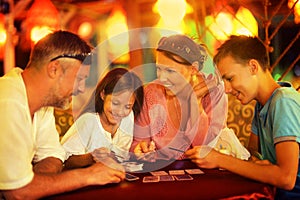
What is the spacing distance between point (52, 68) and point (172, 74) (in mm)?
550

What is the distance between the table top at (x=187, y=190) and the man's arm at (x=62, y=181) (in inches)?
0.7

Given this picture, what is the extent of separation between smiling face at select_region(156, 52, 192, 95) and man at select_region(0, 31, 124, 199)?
14.5 inches

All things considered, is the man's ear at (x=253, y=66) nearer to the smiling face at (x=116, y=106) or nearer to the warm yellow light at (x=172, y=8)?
the smiling face at (x=116, y=106)

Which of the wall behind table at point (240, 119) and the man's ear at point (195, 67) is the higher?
the man's ear at point (195, 67)

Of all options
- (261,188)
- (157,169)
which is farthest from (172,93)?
(261,188)

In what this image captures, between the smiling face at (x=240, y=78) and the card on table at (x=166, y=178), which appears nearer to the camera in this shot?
the card on table at (x=166, y=178)

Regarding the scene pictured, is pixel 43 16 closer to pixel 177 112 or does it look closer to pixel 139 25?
pixel 139 25

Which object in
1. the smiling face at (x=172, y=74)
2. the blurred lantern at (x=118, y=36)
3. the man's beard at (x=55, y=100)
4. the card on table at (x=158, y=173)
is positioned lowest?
the card on table at (x=158, y=173)

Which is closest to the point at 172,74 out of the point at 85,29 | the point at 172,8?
the point at 172,8

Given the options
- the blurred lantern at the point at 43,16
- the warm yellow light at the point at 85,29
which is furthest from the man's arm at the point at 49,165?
the warm yellow light at the point at 85,29

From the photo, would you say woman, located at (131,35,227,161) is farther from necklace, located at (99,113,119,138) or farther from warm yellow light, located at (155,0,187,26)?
warm yellow light, located at (155,0,187,26)

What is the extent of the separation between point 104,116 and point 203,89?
0.41m

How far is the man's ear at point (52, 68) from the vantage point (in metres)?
1.33

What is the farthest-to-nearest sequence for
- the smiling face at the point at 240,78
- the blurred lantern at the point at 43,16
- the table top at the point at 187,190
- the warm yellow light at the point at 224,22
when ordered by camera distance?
the blurred lantern at the point at 43,16
the warm yellow light at the point at 224,22
the smiling face at the point at 240,78
the table top at the point at 187,190
